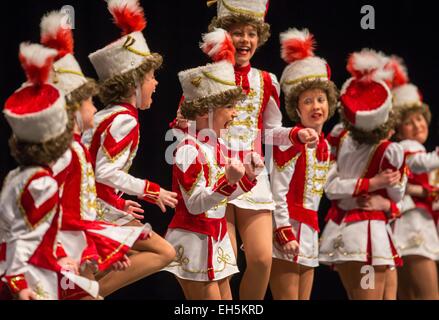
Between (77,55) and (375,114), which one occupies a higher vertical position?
(77,55)

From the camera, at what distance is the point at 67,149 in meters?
3.42

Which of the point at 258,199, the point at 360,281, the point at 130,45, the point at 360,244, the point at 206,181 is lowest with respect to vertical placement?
the point at 360,281

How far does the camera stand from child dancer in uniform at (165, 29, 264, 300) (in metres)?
3.95

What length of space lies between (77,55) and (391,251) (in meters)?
2.02

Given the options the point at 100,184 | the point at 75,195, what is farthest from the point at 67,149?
the point at 100,184

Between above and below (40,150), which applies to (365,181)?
below

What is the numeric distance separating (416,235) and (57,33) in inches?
112

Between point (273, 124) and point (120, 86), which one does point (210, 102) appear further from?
point (273, 124)

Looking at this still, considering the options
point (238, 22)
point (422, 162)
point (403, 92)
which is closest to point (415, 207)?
point (422, 162)

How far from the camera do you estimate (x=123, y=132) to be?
387 centimetres

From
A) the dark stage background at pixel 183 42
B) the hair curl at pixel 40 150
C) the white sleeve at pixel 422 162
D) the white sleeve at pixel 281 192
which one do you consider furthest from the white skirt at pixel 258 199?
the white sleeve at pixel 422 162

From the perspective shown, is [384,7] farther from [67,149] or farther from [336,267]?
[67,149]

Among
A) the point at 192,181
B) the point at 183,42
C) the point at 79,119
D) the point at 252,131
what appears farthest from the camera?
the point at 183,42

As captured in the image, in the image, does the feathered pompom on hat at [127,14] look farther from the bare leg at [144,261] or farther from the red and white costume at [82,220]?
the bare leg at [144,261]
